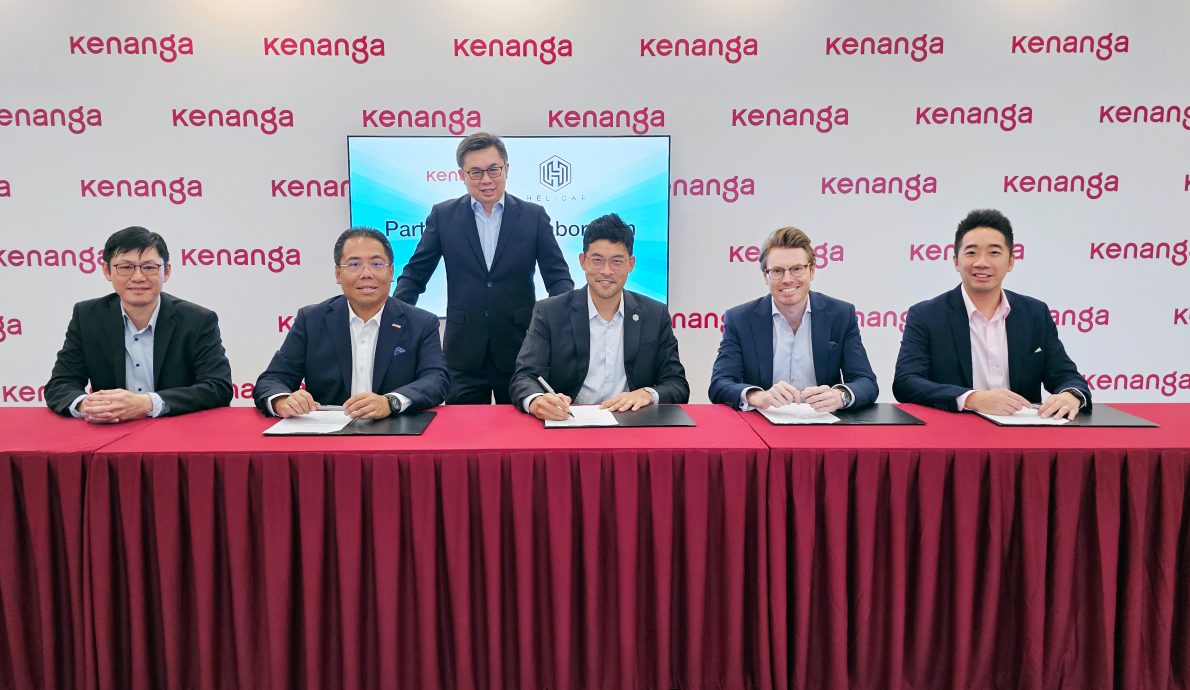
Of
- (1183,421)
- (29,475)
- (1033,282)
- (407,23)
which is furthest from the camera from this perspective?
(1033,282)

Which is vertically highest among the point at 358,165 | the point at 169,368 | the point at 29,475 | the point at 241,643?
the point at 358,165

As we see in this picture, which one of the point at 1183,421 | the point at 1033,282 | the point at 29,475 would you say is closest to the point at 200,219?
the point at 29,475

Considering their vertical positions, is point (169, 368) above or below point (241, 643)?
above

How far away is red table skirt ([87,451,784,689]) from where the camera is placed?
1.58 metres

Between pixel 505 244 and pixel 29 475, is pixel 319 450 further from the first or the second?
pixel 505 244

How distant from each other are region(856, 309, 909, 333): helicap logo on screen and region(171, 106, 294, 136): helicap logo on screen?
131 inches

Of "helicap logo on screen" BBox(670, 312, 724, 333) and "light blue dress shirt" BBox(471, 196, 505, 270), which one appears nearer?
"light blue dress shirt" BBox(471, 196, 505, 270)

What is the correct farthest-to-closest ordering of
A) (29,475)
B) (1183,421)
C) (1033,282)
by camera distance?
(1033,282) < (1183,421) < (29,475)

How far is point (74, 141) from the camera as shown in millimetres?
3672

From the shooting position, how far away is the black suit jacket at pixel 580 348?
2420 millimetres

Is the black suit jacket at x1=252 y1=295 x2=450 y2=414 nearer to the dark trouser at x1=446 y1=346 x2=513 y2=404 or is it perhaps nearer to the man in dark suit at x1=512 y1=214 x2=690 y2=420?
the man in dark suit at x1=512 y1=214 x2=690 y2=420

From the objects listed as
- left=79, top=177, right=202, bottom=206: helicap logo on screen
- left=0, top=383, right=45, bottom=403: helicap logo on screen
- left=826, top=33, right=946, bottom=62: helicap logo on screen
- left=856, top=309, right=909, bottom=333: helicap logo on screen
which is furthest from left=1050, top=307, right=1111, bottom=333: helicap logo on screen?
left=0, top=383, right=45, bottom=403: helicap logo on screen

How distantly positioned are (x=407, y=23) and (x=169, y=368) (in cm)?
227

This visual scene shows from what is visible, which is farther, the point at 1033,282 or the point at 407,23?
the point at 1033,282
